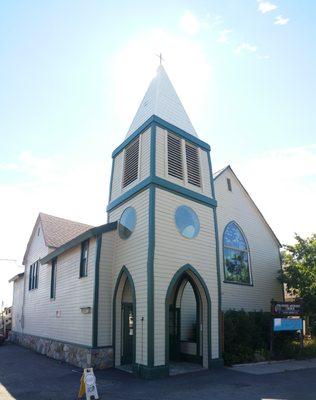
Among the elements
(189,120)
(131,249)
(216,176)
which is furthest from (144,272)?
(216,176)

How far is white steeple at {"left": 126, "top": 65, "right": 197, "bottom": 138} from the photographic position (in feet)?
57.1

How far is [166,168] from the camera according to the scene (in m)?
15.6

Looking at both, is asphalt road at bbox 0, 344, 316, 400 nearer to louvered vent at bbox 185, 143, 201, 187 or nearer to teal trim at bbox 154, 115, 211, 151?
louvered vent at bbox 185, 143, 201, 187

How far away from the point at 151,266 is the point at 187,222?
290 centimetres

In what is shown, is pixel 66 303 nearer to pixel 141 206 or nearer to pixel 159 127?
pixel 141 206

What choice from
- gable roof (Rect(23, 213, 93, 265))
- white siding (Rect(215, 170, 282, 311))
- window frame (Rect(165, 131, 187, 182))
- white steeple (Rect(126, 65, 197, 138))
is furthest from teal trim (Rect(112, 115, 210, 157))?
gable roof (Rect(23, 213, 93, 265))

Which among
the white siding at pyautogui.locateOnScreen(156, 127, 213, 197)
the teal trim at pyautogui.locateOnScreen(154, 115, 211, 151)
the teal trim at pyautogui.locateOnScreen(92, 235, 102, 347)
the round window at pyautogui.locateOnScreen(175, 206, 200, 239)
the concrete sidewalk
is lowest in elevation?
the concrete sidewalk

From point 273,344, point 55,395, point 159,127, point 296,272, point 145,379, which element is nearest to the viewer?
point 55,395

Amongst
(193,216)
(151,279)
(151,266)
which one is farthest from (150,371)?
(193,216)

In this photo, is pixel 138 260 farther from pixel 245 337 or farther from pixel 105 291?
pixel 245 337

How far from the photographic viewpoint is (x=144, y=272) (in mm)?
13906

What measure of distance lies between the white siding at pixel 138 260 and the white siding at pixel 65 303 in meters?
1.11

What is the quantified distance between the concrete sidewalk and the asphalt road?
0.48m

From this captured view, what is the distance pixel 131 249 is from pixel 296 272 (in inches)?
423
